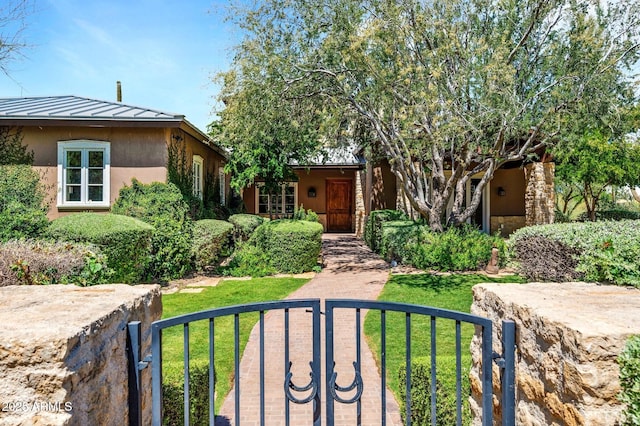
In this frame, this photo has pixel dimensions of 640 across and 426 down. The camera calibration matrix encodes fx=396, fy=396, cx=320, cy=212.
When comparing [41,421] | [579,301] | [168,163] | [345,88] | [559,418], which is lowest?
[559,418]

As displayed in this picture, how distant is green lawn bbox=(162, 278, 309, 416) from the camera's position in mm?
4293

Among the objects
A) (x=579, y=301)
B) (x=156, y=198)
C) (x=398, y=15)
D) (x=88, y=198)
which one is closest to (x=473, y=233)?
(x=398, y=15)

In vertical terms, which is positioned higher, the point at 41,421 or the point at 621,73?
the point at 621,73

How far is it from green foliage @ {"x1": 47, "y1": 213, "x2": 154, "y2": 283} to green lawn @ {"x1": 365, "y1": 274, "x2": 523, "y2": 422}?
15.4 ft

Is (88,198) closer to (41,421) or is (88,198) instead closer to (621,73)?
(41,421)

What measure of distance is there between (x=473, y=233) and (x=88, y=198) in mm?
10410

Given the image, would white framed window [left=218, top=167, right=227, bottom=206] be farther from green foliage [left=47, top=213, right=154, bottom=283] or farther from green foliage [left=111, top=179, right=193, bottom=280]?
green foliage [left=47, top=213, right=154, bottom=283]

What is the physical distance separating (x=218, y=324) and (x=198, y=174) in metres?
8.54

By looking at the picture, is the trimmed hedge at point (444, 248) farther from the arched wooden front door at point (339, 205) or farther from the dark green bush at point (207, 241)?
the arched wooden front door at point (339, 205)

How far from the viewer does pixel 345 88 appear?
959cm

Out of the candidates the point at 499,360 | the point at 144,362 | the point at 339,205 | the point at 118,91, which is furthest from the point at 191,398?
the point at 118,91

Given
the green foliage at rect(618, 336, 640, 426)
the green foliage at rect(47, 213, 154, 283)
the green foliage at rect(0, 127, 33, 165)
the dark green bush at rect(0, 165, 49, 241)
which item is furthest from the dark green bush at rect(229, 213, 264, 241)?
the green foliage at rect(618, 336, 640, 426)

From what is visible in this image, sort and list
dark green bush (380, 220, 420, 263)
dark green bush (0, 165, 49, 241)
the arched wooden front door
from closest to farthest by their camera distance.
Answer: dark green bush (0, 165, 49, 241) < dark green bush (380, 220, 420, 263) < the arched wooden front door

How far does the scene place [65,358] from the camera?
1616mm
